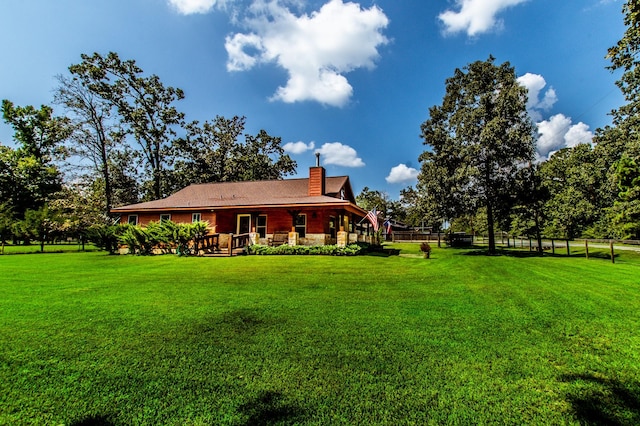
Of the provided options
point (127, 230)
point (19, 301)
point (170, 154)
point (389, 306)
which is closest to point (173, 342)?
point (389, 306)

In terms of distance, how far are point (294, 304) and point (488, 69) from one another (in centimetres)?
2379

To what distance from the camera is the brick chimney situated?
20.4 meters

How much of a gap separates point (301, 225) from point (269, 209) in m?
2.33

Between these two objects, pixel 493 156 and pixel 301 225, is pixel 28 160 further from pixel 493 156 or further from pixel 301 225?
pixel 493 156

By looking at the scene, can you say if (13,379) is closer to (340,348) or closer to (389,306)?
(340,348)

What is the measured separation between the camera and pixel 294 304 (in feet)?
19.0

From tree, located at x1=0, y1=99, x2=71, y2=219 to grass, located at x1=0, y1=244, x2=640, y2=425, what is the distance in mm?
35366

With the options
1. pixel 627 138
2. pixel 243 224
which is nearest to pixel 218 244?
pixel 243 224

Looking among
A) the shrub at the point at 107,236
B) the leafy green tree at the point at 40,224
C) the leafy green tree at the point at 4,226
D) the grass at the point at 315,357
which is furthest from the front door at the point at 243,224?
the leafy green tree at the point at 4,226

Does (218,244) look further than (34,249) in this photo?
No

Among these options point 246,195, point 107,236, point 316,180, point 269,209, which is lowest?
point 107,236

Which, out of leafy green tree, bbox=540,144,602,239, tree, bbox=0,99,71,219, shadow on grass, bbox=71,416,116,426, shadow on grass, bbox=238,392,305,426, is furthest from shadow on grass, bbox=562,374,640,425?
tree, bbox=0,99,71,219

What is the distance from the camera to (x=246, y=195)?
2233cm

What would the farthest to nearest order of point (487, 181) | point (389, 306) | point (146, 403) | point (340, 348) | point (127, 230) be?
point (487, 181) → point (127, 230) → point (389, 306) → point (340, 348) → point (146, 403)
